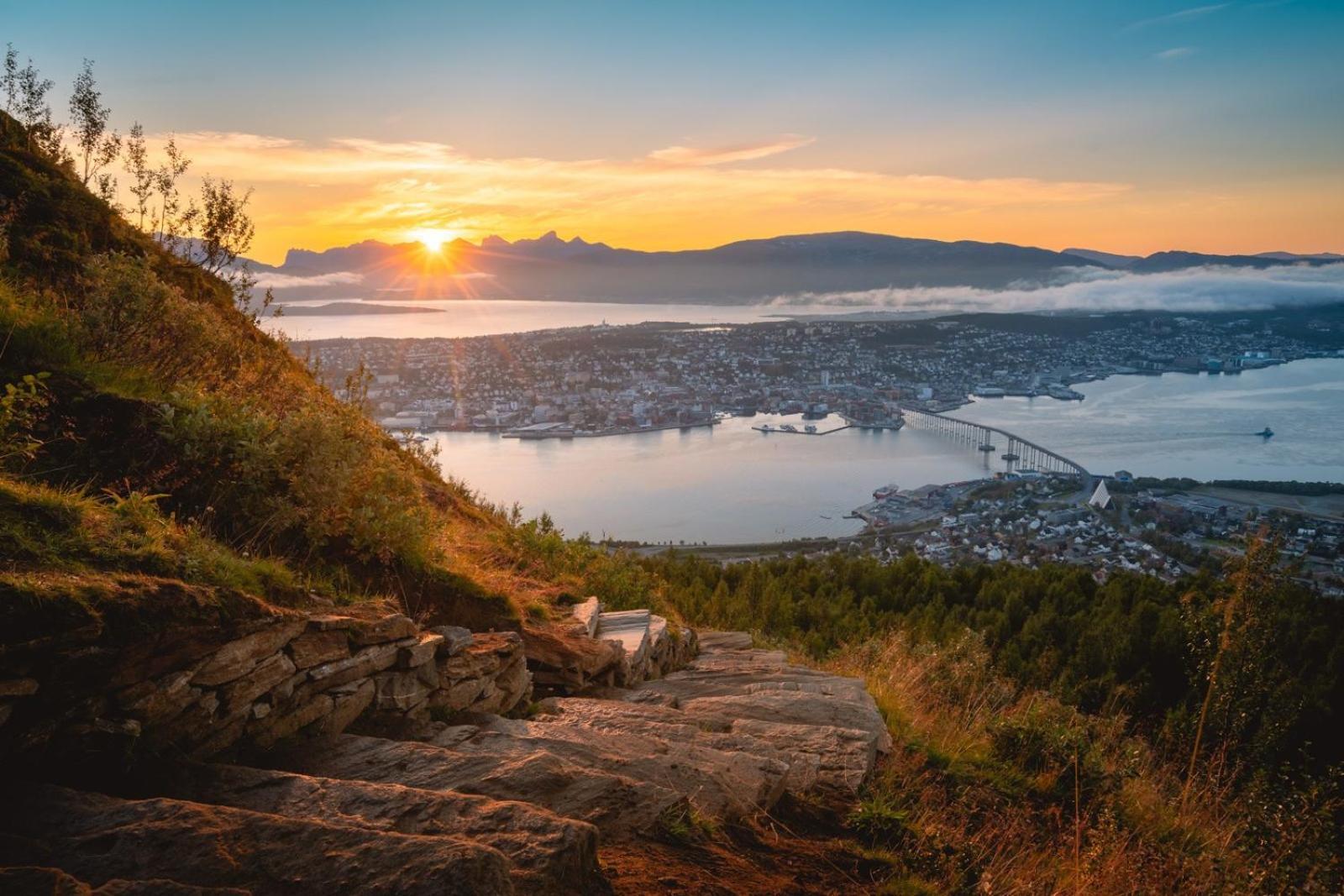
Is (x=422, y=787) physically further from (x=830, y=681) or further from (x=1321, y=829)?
(x=1321, y=829)

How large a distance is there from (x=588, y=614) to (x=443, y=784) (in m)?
3.25

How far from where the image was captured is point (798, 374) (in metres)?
76.8

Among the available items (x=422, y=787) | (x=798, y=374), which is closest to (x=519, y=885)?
(x=422, y=787)

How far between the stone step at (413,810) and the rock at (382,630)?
84 centimetres

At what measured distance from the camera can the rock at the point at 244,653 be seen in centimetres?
291

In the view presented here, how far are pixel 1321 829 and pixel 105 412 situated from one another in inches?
324

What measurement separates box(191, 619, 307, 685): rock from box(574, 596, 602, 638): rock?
2.86 m

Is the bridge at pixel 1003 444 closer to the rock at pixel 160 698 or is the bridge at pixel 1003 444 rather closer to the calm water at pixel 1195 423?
the calm water at pixel 1195 423

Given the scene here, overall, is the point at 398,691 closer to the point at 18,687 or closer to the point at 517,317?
the point at 18,687

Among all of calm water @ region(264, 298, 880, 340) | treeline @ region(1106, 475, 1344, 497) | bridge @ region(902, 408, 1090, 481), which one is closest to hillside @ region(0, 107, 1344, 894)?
treeline @ region(1106, 475, 1344, 497)

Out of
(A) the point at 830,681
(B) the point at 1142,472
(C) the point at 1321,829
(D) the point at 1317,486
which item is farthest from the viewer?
(B) the point at 1142,472

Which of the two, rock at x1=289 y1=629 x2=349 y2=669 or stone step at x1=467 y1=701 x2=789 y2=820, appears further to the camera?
stone step at x1=467 y1=701 x2=789 y2=820

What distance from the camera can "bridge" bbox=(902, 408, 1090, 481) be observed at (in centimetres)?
4862

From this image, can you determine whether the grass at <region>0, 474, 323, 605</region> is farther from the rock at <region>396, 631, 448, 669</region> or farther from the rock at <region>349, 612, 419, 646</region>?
the rock at <region>396, 631, 448, 669</region>
